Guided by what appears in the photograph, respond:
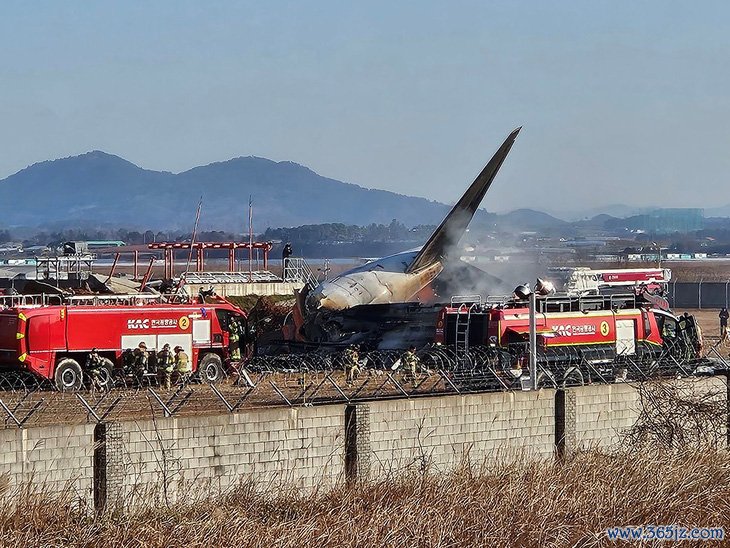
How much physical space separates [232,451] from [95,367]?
619 inches

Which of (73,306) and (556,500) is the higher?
(73,306)

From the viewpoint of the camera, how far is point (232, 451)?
2130cm

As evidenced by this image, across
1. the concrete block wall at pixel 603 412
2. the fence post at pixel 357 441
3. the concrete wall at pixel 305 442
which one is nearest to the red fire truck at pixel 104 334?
the concrete block wall at pixel 603 412

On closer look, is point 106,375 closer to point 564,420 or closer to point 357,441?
point 564,420

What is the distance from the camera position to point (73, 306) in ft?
119

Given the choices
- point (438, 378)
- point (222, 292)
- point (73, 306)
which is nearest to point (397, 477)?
point (438, 378)

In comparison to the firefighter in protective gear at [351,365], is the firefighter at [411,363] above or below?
above

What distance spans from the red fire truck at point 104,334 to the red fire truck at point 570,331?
6831 millimetres

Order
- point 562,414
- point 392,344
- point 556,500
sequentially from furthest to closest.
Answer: point 392,344
point 562,414
point 556,500

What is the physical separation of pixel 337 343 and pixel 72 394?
13383 mm

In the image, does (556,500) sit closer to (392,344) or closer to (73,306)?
(73,306)

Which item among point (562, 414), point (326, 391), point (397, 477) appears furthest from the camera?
point (326, 391)

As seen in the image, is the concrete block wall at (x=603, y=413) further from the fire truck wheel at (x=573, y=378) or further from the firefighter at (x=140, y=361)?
the firefighter at (x=140, y=361)

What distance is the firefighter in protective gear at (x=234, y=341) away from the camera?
134 feet
